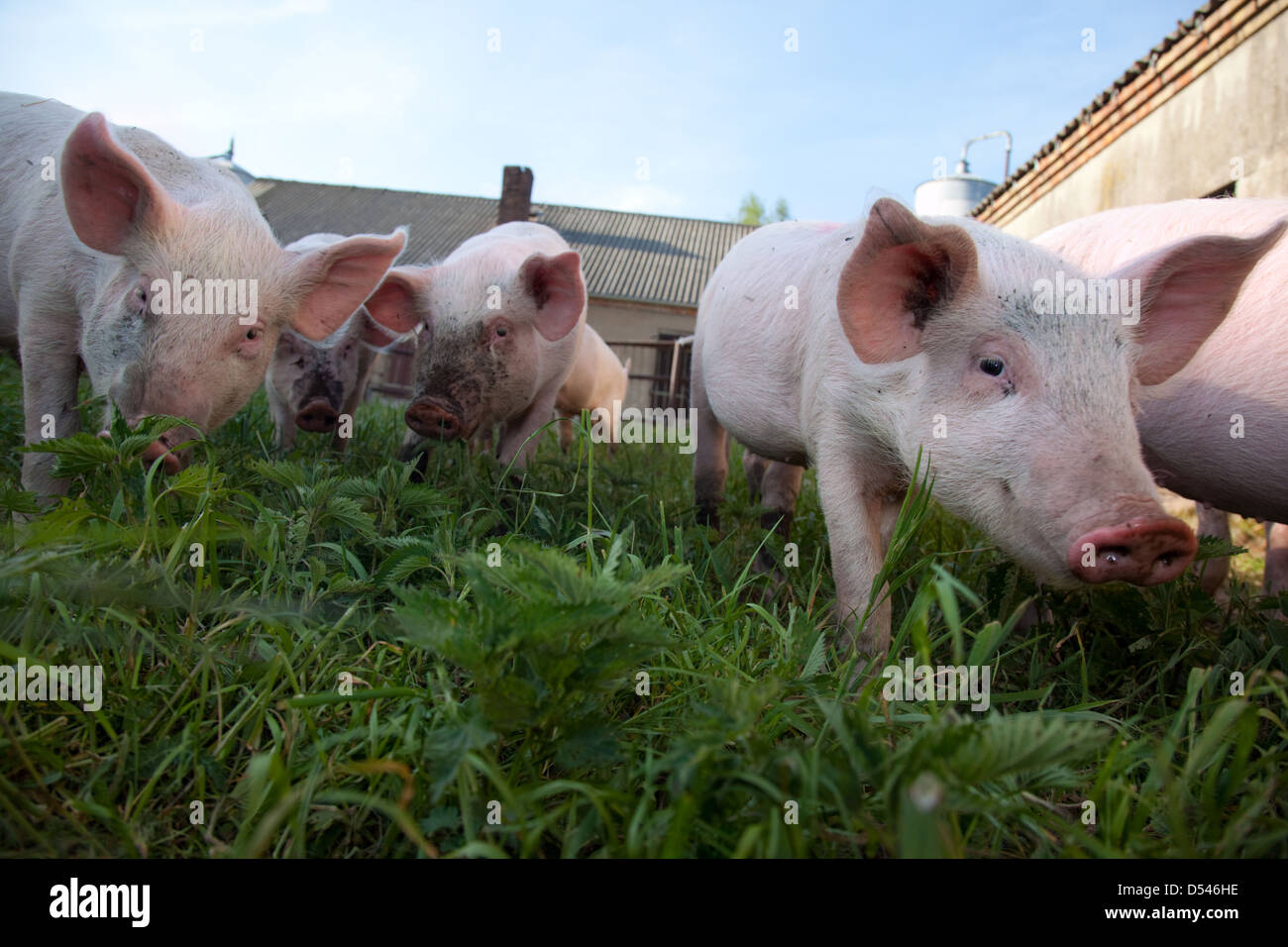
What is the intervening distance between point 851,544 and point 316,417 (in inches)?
128

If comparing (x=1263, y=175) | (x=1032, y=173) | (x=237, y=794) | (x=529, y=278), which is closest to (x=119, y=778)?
(x=237, y=794)

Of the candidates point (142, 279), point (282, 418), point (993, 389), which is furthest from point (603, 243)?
point (993, 389)

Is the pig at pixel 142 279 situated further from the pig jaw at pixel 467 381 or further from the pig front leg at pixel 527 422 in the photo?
the pig front leg at pixel 527 422

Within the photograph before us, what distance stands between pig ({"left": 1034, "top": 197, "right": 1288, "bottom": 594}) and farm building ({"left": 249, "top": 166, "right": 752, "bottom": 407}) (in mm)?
13543

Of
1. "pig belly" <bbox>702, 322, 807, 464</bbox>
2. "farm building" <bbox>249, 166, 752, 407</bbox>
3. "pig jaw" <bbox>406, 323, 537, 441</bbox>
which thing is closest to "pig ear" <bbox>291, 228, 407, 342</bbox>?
"pig jaw" <bbox>406, 323, 537, 441</bbox>

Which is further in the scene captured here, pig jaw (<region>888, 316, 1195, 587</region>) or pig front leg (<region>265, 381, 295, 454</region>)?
pig front leg (<region>265, 381, 295, 454</region>)

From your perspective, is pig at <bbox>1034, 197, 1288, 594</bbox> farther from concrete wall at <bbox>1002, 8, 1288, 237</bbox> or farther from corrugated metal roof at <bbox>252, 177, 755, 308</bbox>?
corrugated metal roof at <bbox>252, 177, 755, 308</bbox>

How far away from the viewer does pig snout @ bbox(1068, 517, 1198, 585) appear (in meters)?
1.74

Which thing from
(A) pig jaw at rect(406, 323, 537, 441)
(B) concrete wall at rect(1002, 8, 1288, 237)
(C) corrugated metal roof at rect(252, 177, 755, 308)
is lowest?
(A) pig jaw at rect(406, 323, 537, 441)

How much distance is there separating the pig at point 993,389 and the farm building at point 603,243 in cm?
1405
